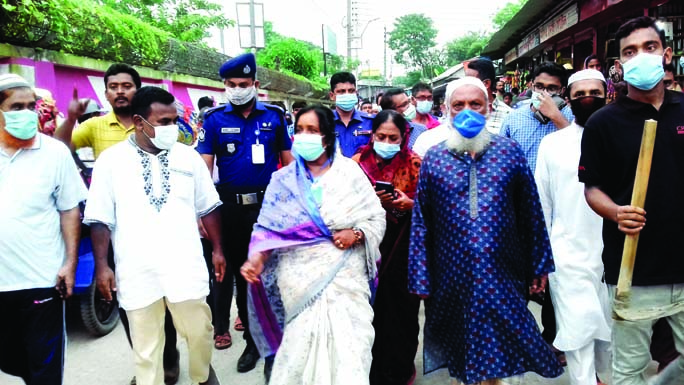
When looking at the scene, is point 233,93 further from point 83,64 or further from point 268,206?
point 83,64

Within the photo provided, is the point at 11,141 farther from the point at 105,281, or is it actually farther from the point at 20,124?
the point at 105,281

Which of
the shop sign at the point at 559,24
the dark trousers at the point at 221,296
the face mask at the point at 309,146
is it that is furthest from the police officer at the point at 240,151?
the shop sign at the point at 559,24

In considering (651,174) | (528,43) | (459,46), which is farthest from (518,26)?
(459,46)

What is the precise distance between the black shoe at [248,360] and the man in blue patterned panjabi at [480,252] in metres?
1.63

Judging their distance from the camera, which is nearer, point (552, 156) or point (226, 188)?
point (552, 156)

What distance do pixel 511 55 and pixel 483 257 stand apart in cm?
2071

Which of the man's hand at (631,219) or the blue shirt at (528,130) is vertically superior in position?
the blue shirt at (528,130)

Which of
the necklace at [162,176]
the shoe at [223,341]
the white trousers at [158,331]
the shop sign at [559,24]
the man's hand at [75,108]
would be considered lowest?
the shoe at [223,341]

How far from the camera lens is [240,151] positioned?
13.3 ft

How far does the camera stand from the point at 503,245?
8.75ft

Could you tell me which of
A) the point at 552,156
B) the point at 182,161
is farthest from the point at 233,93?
the point at 552,156

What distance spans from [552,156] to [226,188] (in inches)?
89.3

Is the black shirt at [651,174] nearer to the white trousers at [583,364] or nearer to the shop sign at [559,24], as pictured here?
the white trousers at [583,364]

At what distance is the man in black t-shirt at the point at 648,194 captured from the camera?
96.4 inches
